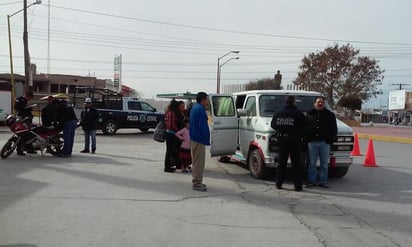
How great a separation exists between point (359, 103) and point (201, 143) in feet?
170

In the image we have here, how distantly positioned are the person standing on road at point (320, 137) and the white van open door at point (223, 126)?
2223 millimetres

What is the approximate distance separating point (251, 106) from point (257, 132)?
1.10 metres

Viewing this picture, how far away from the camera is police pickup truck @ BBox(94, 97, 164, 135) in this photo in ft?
74.4

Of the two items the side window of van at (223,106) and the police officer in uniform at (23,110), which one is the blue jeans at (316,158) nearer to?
the side window of van at (223,106)

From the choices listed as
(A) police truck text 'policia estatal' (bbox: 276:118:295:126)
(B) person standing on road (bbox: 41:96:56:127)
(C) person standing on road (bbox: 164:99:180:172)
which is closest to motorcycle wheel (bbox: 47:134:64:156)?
(B) person standing on road (bbox: 41:96:56:127)

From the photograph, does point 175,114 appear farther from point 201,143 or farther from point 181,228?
point 181,228

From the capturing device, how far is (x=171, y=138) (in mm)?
10906

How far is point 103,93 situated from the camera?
23.7 metres

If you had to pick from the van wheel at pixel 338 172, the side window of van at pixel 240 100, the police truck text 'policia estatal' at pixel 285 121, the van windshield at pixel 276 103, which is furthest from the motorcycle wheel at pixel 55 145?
the van wheel at pixel 338 172

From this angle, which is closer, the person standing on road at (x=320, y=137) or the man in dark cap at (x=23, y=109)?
the person standing on road at (x=320, y=137)

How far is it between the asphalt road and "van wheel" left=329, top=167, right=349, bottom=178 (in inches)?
11.7

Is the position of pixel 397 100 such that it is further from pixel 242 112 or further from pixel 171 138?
pixel 171 138

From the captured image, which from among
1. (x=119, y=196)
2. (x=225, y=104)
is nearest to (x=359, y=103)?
(x=225, y=104)

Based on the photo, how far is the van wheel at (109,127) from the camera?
74.4 feet
